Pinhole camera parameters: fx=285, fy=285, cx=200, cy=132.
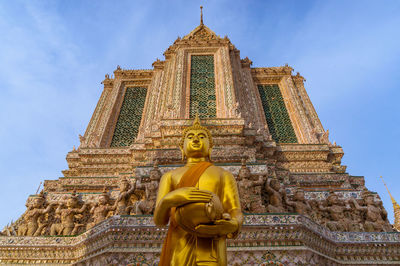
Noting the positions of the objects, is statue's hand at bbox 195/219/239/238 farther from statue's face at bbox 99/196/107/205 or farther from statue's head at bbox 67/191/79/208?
statue's head at bbox 67/191/79/208

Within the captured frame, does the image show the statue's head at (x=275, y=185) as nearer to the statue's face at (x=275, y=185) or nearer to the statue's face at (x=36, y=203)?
the statue's face at (x=275, y=185)

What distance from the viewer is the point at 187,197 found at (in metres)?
2.21

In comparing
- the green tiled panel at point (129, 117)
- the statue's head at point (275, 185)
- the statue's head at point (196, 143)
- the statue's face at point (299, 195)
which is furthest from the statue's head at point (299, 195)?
the green tiled panel at point (129, 117)

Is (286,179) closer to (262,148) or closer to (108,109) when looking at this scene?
(262,148)

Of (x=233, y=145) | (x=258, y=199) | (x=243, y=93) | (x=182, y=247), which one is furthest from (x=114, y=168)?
(x=182, y=247)

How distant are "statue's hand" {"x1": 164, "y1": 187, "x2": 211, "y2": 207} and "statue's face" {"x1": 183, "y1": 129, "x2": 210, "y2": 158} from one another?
0.82 m

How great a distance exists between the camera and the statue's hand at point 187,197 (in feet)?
7.23

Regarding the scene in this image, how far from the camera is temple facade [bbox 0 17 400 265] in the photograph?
175 inches

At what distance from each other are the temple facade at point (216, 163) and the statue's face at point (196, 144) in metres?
1.91

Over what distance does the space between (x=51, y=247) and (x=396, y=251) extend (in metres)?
6.21

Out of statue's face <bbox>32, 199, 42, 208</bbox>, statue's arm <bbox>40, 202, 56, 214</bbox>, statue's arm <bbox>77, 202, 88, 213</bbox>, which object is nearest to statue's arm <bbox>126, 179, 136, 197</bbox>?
statue's arm <bbox>77, 202, 88, 213</bbox>

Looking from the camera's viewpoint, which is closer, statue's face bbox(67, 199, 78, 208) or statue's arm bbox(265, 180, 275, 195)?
statue's arm bbox(265, 180, 275, 195)

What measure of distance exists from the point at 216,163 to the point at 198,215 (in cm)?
478

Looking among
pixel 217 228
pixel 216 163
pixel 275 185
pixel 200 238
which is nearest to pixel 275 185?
pixel 275 185
